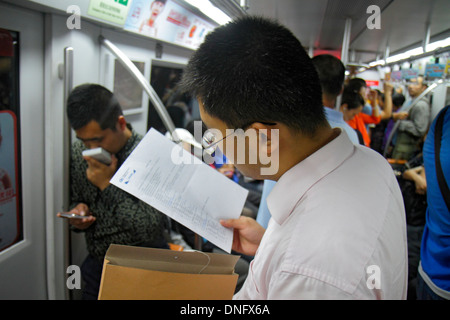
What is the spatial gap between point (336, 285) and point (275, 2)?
1.83 metres

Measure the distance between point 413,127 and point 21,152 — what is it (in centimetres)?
394

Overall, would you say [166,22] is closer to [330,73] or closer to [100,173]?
[330,73]

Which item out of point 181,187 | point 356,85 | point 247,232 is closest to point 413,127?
point 356,85

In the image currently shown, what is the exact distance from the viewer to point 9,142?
156cm

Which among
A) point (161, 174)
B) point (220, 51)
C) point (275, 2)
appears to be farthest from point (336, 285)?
point (275, 2)

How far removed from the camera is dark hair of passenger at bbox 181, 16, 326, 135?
0.72 m

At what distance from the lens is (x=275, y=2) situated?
75.0 inches

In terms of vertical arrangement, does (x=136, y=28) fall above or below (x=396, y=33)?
below

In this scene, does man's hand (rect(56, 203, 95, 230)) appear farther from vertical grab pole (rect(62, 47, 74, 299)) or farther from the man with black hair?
the man with black hair

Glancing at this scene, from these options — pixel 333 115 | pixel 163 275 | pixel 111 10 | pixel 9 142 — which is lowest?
pixel 163 275

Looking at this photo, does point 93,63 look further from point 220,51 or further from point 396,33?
point 396,33

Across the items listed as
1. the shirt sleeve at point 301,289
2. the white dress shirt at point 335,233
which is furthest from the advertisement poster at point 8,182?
the shirt sleeve at point 301,289

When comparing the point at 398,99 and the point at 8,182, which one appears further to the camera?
the point at 398,99

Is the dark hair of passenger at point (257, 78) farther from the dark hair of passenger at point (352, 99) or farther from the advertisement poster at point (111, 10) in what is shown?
the dark hair of passenger at point (352, 99)
